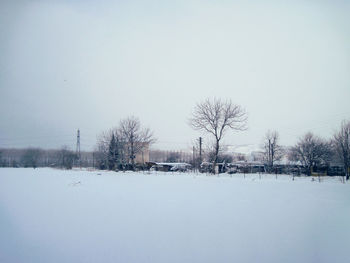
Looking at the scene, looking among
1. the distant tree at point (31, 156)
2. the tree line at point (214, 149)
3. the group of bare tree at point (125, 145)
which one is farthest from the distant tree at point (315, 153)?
the distant tree at point (31, 156)

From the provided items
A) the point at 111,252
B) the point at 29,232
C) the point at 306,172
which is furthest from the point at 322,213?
the point at 306,172

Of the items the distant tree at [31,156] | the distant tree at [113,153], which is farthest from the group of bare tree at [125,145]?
the distant tree at [31,156]

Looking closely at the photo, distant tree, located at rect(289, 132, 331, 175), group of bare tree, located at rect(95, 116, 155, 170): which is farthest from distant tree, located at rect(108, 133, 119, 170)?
distant tree, located at rect(289, 132, 331, 175)

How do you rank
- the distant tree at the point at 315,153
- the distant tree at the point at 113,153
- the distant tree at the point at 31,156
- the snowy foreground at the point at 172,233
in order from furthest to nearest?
1. the distant tree at the point at 31,156
2. the distant tree at the point at 113,153
3. the distant tree at the point at 315,153
4. the snowy foreground at the point at 172,233

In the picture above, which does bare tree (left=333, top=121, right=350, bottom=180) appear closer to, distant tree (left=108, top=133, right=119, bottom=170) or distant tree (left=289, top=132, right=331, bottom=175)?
distant tree (left=289, top=132, right=331, bottom=175)

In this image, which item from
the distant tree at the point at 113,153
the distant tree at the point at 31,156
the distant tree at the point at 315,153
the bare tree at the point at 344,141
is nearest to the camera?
the bare tree at the point at 344,141

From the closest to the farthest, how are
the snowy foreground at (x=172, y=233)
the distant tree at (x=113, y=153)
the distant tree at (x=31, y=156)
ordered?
the snowy foreground at (x=172, y=233)
the distant tree at (x=113, y=153)
the distant tree at (x=31, y=156)

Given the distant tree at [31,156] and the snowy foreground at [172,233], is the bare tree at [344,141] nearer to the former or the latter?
the snowy foreground at [172,233]

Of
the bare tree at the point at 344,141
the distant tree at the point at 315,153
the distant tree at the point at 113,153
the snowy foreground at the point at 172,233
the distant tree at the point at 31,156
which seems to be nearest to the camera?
the snowy foreground at the point at 172,233

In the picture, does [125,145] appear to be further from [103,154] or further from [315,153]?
[315,153]

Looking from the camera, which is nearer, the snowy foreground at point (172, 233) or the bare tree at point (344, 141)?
the snowy foreground at point (172, 233)

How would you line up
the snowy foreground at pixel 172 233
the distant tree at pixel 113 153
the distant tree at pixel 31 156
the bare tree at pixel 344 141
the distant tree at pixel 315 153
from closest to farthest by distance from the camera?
the snowy foreground at pixel 172 233 < the bare tree at pixel 344 141 < the distant tree at pixel 315 153 < the distant tree at pixel 113 153 < the distant tree at pixel 31 156

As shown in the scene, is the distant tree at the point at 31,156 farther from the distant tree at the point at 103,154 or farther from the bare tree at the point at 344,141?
the bare tree at the point at 344,141

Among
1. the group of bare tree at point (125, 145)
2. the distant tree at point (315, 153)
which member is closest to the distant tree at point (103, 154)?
the group of bare tree at point (125, 145)
